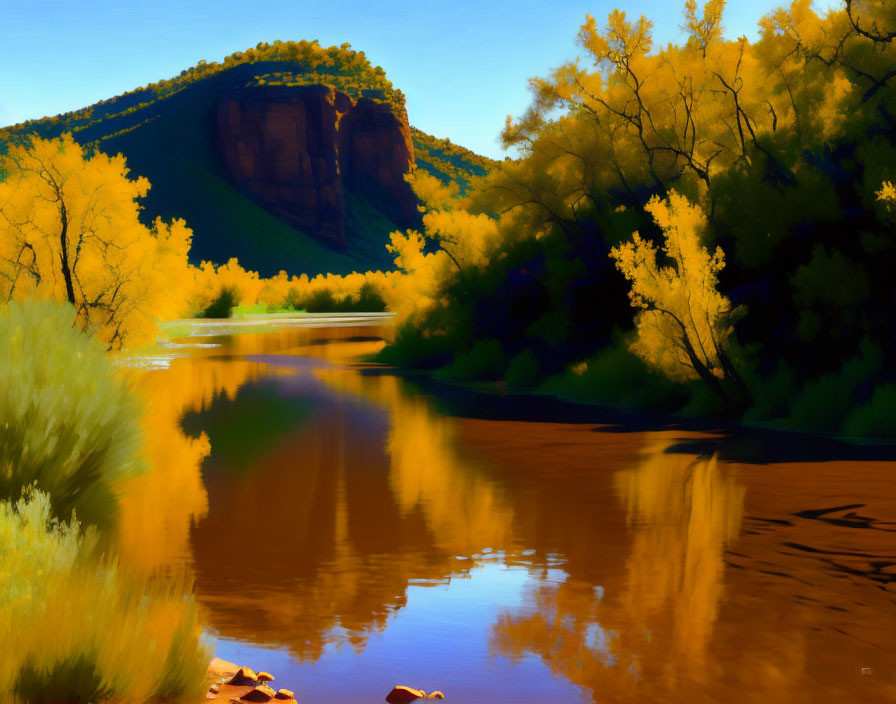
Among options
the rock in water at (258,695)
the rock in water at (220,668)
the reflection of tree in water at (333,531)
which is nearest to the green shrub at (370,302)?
the reflection of tree in water at (333,531)

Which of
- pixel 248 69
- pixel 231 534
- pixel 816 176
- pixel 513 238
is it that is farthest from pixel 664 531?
pixel 248 69

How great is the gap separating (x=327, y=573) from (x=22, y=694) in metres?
4.18

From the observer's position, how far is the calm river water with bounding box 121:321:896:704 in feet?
21.9

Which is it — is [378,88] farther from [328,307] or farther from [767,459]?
[767,459]

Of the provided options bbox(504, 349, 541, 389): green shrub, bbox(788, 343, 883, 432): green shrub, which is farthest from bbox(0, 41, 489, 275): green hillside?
bbox(788, 343, 883, 432): green shrub

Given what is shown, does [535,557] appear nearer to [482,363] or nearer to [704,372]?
[704,372]

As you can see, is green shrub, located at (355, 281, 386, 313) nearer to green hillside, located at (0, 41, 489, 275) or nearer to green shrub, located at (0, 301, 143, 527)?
green hillside, located at (0, 41, 489, 275)

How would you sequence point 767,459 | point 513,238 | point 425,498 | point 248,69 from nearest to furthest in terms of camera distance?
point 425,498 → point 767,459 → point 513,238 → point 248,69

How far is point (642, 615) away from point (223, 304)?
2918 inches

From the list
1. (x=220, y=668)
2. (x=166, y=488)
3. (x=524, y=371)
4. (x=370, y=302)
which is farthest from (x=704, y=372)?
(x=370, y=302)

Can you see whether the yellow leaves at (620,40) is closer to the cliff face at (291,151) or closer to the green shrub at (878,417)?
the green shrub at (878,417)

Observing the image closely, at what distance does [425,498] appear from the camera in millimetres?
12820

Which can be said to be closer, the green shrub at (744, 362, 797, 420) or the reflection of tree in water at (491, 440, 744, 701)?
the reflection of tree in water at (491, 440, 744, 701)

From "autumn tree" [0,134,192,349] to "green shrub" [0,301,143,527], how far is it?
71.4 ft
